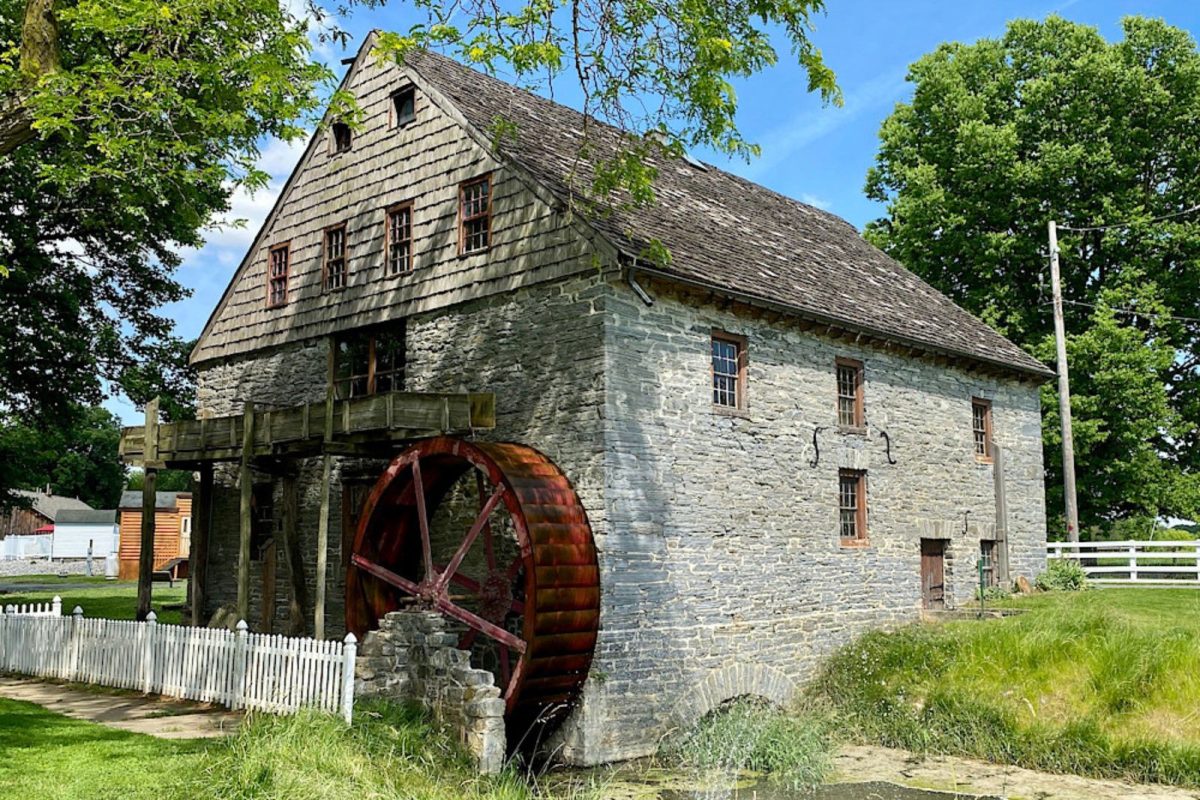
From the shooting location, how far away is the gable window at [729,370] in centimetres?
1400

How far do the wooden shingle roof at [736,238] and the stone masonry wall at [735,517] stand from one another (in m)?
0.52

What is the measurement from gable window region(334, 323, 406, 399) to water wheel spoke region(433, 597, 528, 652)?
428 cm

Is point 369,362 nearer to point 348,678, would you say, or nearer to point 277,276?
point 277,276

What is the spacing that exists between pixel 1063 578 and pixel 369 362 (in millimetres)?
13876

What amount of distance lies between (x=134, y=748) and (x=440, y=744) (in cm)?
281

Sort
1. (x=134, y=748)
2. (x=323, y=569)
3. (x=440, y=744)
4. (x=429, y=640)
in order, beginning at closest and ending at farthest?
(x=134, y=748) < (x=440, y=744) < (x=429, y=640) < (x=323, y=569)

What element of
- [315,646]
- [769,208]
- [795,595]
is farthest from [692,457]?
[769,208]

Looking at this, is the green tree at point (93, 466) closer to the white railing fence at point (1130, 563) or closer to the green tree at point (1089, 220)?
the green tree at point (1089, 220)

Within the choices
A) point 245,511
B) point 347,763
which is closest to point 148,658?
point 245,511

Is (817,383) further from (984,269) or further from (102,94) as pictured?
(984,269)

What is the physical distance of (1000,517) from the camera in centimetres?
1955

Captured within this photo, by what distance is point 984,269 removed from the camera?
28703mm

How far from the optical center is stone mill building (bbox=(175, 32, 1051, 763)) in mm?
→ 12328

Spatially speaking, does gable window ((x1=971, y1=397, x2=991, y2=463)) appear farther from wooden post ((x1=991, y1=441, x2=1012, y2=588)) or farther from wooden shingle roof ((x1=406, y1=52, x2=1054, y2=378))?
wooden shingle roof ((x1=406, y1=52, x2=1054, y2=378))
